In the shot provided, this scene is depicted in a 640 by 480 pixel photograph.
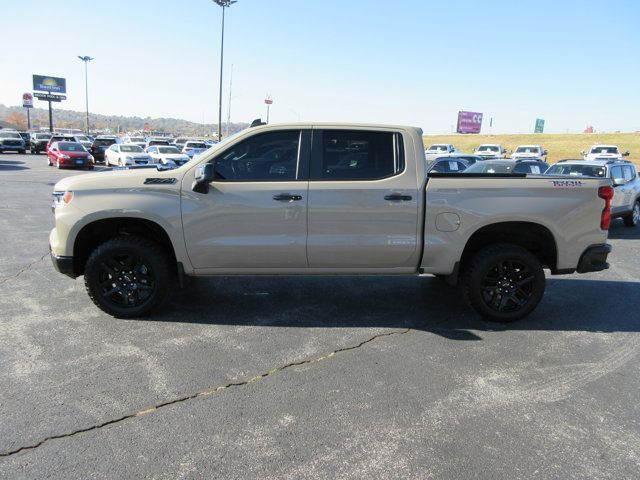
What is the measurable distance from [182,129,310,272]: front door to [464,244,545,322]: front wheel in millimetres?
1747

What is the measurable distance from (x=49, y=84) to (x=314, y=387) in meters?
84.8

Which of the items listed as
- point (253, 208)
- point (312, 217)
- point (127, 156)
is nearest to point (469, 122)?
point (127, 156)

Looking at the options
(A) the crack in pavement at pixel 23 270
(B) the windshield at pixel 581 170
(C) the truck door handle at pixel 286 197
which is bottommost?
(A) the crack in pavement at pixel 23 270

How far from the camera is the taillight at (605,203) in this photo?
480 centimetres

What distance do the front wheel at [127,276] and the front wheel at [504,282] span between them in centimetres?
311

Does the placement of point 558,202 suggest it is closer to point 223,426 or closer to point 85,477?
point 223,426

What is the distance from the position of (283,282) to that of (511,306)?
278 cm

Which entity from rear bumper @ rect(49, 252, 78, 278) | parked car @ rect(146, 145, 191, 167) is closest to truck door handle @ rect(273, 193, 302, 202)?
rear bumper @ rect(49, 252, 78, 278)

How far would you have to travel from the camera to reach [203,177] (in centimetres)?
440

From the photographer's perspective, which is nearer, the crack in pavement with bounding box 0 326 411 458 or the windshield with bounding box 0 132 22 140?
the crack in pavement with bounding box 0 326 411 458

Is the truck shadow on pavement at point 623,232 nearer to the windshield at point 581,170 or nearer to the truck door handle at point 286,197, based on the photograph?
the windshield at point 581,170

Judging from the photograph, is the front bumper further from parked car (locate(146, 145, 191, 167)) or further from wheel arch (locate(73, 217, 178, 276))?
parked car (locate(146, 145, 191, 167))

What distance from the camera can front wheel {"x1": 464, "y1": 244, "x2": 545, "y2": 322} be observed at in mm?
4883

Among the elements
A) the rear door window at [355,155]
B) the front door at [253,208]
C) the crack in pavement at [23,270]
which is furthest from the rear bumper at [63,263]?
the rear door window at [355,155]
